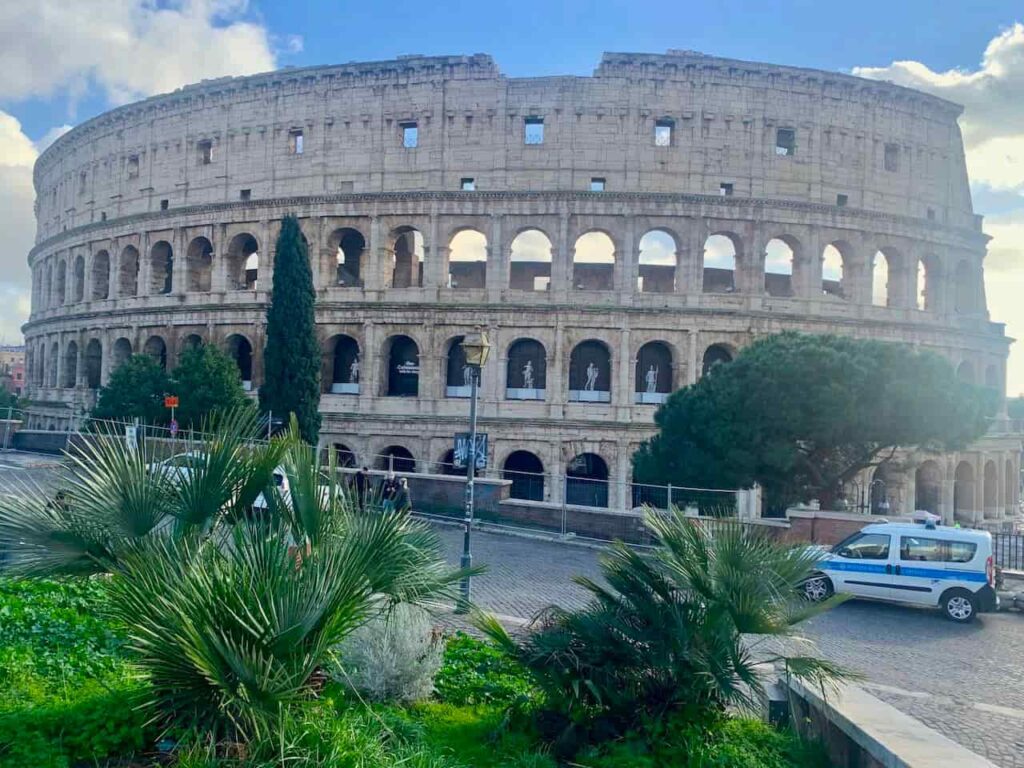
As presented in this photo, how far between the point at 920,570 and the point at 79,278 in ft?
124

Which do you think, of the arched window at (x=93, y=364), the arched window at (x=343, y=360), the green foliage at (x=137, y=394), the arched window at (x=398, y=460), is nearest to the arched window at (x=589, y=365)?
the arched window at (x=398, y=460)

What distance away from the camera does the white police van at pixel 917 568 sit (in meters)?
12.2

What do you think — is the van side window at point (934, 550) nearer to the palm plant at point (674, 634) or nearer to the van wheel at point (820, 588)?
the van wheel at point (820, 588)

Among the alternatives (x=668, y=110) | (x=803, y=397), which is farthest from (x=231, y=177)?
(x=803, y=397)

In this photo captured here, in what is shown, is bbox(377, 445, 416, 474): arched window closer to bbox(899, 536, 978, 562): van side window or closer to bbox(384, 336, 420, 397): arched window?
bbox(384, 336, 420, 397): arched window

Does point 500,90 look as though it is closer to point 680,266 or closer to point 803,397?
point 680,266

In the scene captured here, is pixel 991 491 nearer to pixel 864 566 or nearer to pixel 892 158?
pixel 892 158

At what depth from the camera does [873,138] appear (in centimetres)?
2916

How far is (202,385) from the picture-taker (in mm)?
23719

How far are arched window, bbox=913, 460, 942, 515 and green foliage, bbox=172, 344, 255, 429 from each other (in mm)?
25358

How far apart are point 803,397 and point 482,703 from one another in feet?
47.4

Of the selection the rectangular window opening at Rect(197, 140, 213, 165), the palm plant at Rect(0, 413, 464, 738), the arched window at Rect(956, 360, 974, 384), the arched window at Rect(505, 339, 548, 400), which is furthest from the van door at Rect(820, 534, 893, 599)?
the rectangular window opening at Rect(197, 140, 213, 165)

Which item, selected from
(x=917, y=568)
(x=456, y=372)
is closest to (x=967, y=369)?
(x=456, y=372)

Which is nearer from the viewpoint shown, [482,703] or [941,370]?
[482,703]
